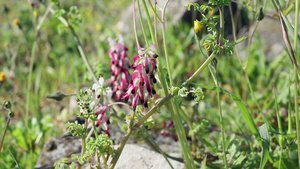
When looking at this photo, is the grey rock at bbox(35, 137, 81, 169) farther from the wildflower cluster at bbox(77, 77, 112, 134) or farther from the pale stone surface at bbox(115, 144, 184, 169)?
the wildflower cluster at bbox(77, 77, 112, 134)

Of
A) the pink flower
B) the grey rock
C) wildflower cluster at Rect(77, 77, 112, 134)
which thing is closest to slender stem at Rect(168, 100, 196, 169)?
wildflower cluster at Rect(77, 77, 112, 134)

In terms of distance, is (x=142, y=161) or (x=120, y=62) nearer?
(x=120, y=62)

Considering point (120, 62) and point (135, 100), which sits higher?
point (120, 62)

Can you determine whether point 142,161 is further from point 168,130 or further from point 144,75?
point 144,75

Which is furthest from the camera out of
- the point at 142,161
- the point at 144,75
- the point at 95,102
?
the point at 142,161

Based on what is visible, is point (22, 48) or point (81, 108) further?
point (22, 48)

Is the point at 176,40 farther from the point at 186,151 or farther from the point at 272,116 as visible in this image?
the point at 186,151

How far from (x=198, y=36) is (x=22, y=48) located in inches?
142

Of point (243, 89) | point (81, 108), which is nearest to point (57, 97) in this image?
point (81, 108)

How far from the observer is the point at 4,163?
2436 mm

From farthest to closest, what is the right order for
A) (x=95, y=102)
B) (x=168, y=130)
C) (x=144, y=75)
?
→ (x=168, y=130)
(x=95, y=102)
(x=144, y=75)

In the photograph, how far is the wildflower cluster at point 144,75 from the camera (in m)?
1.44

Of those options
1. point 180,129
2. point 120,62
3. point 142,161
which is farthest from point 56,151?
point 180,129

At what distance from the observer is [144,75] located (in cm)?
147
